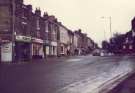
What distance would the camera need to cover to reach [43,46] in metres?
79.2

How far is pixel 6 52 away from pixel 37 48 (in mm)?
17380

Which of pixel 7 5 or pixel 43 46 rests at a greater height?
pixel 7 5

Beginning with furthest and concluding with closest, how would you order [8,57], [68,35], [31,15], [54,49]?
[68,35]
[54,49]
[31,15]
[8,57]

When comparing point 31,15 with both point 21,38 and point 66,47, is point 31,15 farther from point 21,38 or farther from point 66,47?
point 66,47

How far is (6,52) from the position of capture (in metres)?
56.7

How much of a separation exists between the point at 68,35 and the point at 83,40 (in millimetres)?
38991

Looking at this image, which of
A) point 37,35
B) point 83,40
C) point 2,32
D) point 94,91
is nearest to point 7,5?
point 2,32

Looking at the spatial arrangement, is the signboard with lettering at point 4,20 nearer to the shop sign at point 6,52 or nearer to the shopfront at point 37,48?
the shop sign at point 6,52

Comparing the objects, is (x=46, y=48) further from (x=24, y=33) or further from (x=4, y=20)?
(x=4, y=20)

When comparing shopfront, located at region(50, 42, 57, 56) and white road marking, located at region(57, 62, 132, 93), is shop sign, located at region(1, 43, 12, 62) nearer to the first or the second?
shopfront, located at region(50, 42, 57, 56)

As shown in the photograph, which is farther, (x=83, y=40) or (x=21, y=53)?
(x=83, y=40)

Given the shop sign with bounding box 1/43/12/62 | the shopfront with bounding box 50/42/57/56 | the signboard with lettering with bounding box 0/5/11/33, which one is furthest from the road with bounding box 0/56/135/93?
the shopfront with bounding box 50/42/57/56

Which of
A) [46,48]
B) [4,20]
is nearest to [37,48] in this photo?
[46,48]

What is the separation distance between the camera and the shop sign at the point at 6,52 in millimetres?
56281
